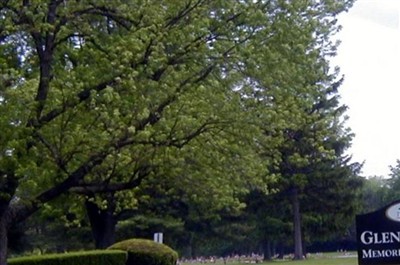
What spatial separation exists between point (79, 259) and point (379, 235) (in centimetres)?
1080

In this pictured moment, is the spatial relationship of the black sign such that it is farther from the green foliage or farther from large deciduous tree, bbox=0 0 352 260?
the green foliage

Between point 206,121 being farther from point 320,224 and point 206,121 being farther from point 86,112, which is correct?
point 320,224

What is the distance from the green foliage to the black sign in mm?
9706

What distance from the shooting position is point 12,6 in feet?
49.2

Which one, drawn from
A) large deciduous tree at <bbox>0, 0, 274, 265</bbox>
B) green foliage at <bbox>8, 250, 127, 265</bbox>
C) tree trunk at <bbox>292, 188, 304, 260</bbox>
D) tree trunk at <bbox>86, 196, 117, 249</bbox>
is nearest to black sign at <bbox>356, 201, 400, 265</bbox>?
large deciduous tree at <bbox>0, 0, 274, 265</bbox>

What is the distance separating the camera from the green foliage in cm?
2089

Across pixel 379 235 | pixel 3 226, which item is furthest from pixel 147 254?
pixel 379 235

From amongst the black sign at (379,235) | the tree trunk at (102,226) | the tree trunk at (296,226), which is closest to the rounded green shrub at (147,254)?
the tree trunk at (102,226)

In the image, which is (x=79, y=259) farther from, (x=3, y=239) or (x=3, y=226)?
(x=3, y=226)

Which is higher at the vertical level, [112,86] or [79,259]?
[112,86]

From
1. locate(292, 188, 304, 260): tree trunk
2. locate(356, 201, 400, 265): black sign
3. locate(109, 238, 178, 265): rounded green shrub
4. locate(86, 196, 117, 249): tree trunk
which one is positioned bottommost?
locate(356, 201, 400, 265): black sign

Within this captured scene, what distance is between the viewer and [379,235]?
14.1m

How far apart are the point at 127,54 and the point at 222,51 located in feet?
6.04

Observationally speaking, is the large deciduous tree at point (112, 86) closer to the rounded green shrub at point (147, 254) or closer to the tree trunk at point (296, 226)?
the rounded green shrub at point (147, 254)
